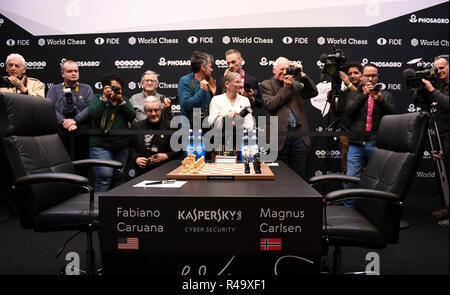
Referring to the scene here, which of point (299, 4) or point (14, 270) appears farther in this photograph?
point (299, 4)

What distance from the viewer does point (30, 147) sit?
1974 millimetres

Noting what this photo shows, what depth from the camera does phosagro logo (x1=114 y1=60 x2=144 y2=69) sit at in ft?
14.4

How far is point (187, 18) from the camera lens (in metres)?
4.29

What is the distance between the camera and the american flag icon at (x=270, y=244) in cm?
134

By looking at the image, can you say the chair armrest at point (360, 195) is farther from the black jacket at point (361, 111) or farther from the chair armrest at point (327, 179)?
the black jacket at point (361, 111)

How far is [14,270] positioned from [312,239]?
211cm

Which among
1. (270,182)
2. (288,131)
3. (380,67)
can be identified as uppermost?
(380,67)

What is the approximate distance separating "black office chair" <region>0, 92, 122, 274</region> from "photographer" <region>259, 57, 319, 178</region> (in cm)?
184

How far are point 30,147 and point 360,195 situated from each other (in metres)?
1.96

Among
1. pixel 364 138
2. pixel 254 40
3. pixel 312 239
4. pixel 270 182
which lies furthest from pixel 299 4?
pixel 312 239

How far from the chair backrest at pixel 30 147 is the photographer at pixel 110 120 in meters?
0.89

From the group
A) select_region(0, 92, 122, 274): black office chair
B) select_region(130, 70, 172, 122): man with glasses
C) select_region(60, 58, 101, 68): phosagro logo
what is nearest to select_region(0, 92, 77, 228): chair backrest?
select_region(0, 92, 122, 274): black office chair

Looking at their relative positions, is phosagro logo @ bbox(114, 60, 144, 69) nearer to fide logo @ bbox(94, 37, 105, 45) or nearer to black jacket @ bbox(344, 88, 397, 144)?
fide logo @ bbox(94, 37, 105, 45)

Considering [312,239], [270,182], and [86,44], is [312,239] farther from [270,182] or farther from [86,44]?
[86,44]
